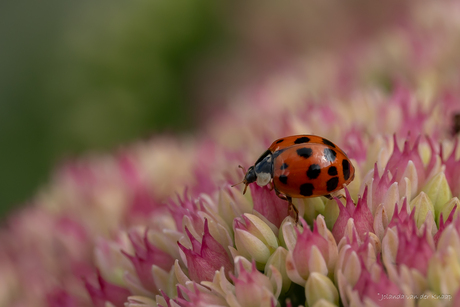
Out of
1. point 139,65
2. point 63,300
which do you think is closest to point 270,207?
point 63,300

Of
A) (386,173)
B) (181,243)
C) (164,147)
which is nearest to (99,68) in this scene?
(164,147)

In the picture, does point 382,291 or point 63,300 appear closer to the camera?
point 382,291

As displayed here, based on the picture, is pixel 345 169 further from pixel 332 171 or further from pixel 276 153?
pixel 276 153

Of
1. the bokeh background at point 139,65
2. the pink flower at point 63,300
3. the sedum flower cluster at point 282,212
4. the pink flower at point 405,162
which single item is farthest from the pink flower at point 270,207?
the bokeh background at point 139,65

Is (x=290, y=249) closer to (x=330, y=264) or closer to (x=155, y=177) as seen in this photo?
(x=330, y=264)

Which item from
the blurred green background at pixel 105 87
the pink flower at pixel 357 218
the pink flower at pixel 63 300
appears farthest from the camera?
the blurred green background at pixel 105 87

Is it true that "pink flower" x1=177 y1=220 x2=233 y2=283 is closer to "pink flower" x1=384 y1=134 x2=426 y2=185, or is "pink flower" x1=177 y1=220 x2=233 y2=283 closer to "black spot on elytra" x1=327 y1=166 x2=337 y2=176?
"black spot on elytra" x1=327 y1=166 x2=337 y2=176

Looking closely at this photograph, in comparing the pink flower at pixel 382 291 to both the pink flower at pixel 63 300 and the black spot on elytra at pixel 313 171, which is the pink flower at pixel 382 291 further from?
the pink flower at pixel 63 300
